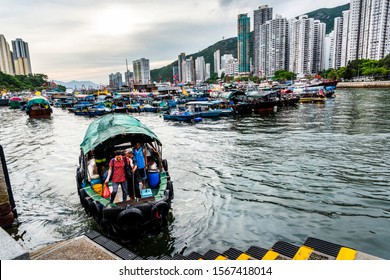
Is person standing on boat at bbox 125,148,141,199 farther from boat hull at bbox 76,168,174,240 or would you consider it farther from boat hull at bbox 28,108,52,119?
boat hull at bbox 28,108,52,119

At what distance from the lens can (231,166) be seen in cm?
1467

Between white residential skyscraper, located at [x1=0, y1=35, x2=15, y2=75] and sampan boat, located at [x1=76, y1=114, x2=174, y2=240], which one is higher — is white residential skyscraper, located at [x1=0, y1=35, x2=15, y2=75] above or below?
above

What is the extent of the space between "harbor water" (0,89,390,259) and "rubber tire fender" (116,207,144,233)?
524 millimetres

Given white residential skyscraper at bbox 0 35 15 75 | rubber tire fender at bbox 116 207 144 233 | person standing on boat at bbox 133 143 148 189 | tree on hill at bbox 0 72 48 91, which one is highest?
white residential skyscraper at bbox 0 35 15 75

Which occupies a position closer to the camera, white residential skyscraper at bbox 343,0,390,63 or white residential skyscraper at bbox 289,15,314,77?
white residential skyscraper at bbox 343,0,390,63

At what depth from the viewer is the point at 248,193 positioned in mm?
11008

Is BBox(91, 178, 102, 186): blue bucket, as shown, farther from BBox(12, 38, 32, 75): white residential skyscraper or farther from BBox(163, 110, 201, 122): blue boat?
BBox(12, 38, 32, 75): white residential skyscraper

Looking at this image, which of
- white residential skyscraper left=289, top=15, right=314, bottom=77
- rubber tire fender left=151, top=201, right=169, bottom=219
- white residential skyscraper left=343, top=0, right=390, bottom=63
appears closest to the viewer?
rubber tire fender left=151, top=201, right=169, bottom=219

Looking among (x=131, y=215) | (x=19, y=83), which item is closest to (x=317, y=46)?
(x=19, y=83)

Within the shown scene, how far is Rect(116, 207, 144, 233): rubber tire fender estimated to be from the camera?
24.0 ft

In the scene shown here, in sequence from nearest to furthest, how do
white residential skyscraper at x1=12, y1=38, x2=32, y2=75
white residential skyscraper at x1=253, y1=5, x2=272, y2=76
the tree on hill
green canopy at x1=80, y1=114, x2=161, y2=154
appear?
green canopy at x1=80, y1=114, x2=161, y2=154
the tree on hill
white residential skyscraper at x1=12, y1=38, x2=32, y2=75
white residential skyscraper at x1=253, y1=5, x2=272, y2=76

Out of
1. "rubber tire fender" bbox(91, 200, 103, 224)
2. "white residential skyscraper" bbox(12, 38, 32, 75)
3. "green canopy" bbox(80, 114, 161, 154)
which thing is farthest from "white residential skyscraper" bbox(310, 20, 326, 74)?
"white residential skyscraper" bbox(12, 38, 32, 75)

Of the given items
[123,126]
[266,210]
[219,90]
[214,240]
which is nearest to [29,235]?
[123,126]

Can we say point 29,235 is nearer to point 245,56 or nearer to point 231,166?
point 231,166
